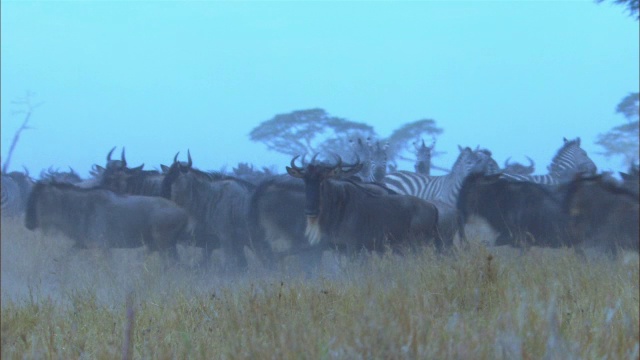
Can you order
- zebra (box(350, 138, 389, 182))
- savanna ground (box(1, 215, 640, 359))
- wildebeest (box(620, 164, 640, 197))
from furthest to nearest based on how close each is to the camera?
zebra (box(350, 138, 389, 182)) < wildebeest (box(620, 164, 640, 197)) < savanna ground (box(1, 215, 640, 359))

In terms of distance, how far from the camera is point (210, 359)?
13.3 ft

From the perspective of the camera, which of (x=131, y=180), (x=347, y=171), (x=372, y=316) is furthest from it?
(x=131, y=180)

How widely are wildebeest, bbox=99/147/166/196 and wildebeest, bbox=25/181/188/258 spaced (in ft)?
3.17

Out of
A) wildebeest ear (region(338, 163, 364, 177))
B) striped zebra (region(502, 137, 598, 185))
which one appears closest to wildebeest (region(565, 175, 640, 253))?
wildebeest ear (region(338, 163, 364, 177))

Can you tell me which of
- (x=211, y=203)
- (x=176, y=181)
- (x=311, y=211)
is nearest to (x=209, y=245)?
(x=211, y=203)

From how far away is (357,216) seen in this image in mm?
8938

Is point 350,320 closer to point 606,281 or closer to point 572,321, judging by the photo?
point 572,321

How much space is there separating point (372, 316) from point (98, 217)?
657 centimetres

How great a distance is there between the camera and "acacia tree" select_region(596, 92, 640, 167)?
14523 millimetres

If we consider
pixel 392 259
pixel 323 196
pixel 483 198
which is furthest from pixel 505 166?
pixel 392 259

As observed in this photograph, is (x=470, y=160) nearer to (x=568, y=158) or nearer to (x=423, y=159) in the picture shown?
(x=568, y=158)

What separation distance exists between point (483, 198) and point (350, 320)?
5.68 meters

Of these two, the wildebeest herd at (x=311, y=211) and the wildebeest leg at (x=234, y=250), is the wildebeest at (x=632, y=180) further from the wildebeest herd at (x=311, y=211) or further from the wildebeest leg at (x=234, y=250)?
the wildebeest leg at (x=234, y=250)

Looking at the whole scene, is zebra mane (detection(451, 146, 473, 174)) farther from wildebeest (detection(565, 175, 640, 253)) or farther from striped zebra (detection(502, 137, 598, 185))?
wildebeest (detection(565, 175, 640, 253))
